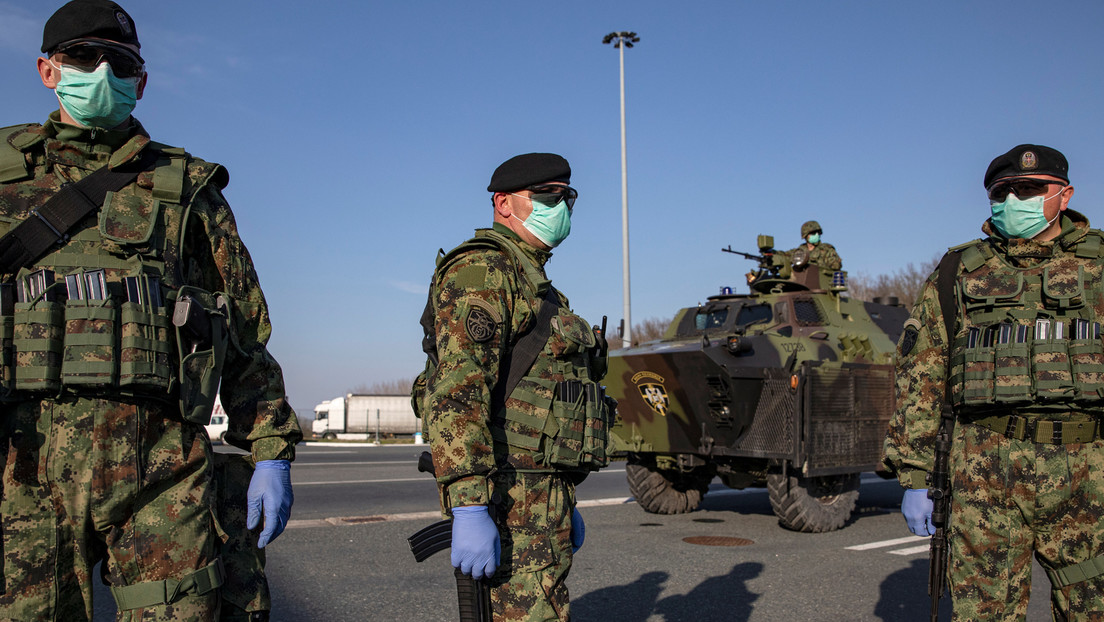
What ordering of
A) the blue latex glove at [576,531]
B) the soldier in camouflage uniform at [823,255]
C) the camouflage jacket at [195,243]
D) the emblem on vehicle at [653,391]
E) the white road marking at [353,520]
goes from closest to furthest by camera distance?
the camouflage jacket at [195,243] < the blue latex glove at [576,531] < the white road marking at [353,520] < the emblem on vehicle at [653,391] < the soldier in camouflage uniform at [823,255]

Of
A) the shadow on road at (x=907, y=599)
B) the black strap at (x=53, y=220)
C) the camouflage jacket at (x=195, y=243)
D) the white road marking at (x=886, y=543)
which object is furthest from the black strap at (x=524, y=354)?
the white road marking at (x=886, y=543)

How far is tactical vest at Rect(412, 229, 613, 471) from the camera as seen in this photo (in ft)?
10.3

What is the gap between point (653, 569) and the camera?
7.10 metres

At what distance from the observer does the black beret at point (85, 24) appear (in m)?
2.69

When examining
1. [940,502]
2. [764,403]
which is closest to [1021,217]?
[940,502]

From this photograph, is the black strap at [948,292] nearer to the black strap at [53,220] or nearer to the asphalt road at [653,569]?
the asphalt road at [653,569]

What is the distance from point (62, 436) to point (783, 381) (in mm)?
7872

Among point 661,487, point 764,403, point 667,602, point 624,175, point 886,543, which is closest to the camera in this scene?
point 667,602

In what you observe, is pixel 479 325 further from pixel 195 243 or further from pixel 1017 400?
pixel 1017 400

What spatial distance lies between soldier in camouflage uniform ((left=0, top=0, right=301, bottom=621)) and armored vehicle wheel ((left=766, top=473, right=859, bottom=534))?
291 inches

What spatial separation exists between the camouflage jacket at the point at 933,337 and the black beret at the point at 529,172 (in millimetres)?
1650

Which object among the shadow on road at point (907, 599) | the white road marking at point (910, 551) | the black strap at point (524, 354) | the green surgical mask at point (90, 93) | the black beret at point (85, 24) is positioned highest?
the black beret at point (85, 24)

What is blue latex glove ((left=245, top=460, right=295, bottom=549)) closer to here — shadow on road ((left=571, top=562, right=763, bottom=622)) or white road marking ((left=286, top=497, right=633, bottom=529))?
shadow on road ((left=571, top=562, right=763, bottom=622))

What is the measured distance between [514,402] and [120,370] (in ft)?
4.07
